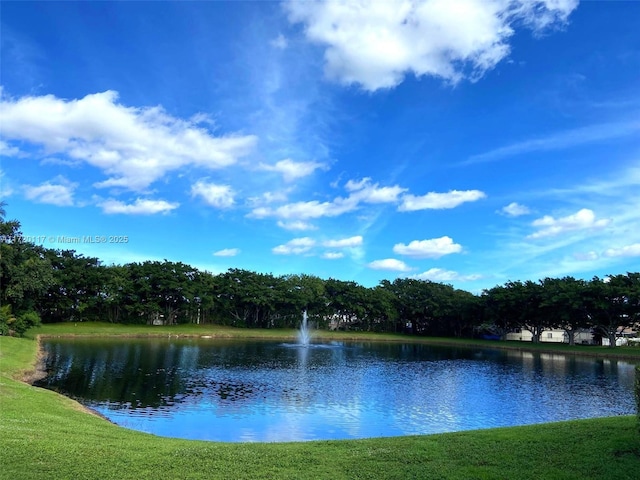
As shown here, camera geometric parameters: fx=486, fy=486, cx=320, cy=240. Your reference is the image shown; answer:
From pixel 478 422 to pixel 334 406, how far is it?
23.1 ft

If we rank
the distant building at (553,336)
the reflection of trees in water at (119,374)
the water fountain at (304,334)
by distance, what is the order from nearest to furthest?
the reflection of trees in water at (119,374), the water fountain at (304,334), the distant building at (553,336)

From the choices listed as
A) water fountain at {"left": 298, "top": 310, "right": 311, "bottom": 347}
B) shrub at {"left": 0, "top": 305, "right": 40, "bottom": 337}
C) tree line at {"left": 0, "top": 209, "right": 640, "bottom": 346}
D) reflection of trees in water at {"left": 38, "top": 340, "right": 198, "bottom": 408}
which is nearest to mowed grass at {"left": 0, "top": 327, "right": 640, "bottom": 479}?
reflection of trees in water at {"left": 38, "top": 340, "right": 198, "bottom": 408}

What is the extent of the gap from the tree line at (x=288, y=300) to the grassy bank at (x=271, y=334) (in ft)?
13.0

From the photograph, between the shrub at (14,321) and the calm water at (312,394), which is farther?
Answer: the shrub at (14,321)

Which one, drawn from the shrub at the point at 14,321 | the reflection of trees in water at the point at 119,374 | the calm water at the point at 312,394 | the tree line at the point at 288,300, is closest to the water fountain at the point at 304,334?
the tree line at the point at 288,300

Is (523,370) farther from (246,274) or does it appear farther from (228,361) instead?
(246,274)

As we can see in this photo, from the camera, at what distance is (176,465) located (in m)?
9.82

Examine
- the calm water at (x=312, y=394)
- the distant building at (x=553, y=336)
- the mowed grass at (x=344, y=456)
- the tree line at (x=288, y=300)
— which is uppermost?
the tree line at (x=288, y=300)

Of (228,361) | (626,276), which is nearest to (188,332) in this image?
(228,361)

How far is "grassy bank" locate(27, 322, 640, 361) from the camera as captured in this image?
211 ft

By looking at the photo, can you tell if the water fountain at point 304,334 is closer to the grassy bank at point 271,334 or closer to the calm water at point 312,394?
the grassy bank at point 271,334

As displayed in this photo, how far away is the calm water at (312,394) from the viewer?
814 inches

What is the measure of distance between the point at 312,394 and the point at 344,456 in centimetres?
1758

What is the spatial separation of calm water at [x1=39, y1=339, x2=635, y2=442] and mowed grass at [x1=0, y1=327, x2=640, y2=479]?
6.92 m
